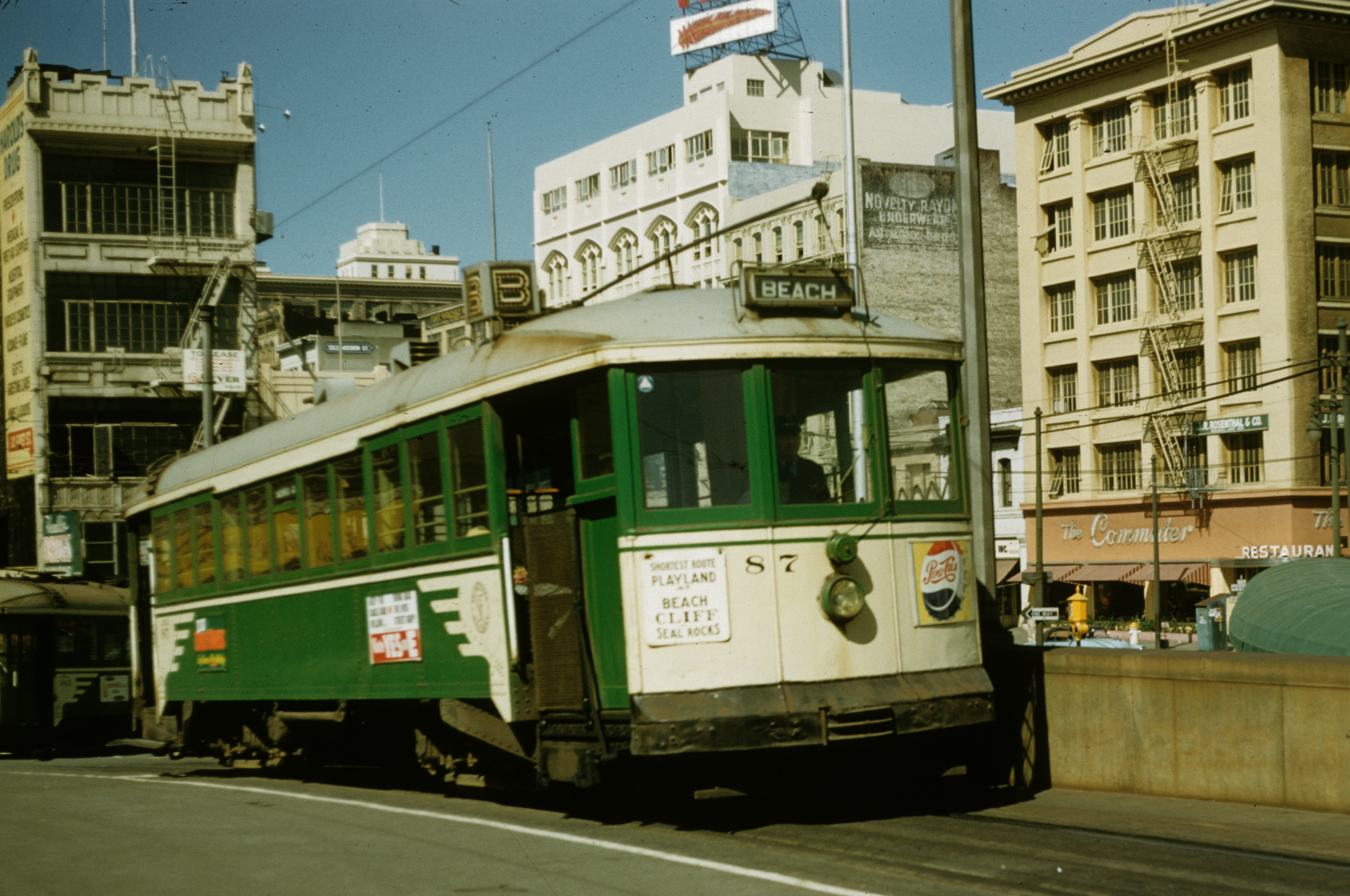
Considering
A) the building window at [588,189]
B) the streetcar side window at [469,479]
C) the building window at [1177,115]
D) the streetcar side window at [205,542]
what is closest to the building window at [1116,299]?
the building window at [1177,115]

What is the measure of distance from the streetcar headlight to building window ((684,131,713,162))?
72010mm

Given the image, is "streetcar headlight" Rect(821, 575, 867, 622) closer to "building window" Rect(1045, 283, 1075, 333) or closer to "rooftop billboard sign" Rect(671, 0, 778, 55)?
"building window" Rect(1045, 283, 1075, 333)

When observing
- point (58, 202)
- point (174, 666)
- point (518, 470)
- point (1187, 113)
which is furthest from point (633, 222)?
point (518, 470)

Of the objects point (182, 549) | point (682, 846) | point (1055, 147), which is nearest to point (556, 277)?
point (1055, 147)

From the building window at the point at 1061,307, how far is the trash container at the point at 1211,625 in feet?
39.0

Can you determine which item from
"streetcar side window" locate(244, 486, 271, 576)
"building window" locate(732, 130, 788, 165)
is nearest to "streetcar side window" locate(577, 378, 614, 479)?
"streetcar side window" locate(244, 486, 271, 576)

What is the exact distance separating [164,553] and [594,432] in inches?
350

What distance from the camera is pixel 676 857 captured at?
912 cm

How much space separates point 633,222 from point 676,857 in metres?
78.5

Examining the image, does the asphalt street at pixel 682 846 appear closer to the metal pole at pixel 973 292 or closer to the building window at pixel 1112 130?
the metal pole at pixel 973 292

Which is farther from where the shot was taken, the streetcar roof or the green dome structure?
the green dome structure

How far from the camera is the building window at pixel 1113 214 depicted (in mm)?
60750

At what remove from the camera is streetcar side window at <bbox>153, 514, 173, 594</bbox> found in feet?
57.2

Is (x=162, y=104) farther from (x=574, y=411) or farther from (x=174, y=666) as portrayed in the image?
(x=574, y=411)
